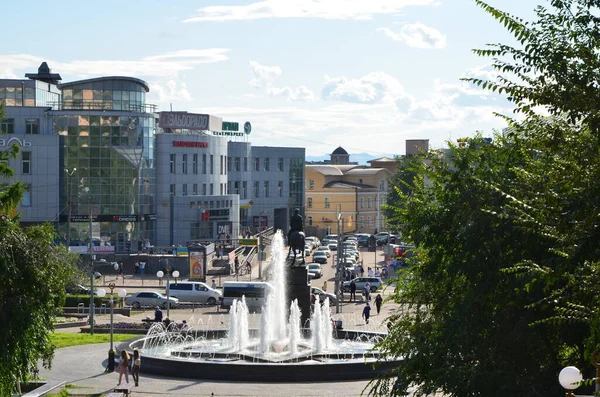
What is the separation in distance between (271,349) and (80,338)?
30.2ft

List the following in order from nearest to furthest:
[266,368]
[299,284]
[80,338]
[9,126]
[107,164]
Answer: [266,368]
[299,284]
[80,338]
[9,126]
[107,164]

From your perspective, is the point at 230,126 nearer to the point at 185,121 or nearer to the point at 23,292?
the point at 185,121

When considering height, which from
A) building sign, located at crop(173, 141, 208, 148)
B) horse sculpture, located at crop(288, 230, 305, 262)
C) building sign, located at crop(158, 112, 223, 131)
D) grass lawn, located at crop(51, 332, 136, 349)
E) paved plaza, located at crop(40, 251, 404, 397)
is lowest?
paved plaza, located at crop(40, 251, 404, 397)

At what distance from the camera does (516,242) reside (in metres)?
21.0

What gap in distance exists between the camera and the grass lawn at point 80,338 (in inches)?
1588

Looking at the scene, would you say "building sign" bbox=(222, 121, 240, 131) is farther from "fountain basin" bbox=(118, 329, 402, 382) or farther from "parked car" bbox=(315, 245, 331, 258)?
"fountain basin" bbox=(118, 329, 402, 382)

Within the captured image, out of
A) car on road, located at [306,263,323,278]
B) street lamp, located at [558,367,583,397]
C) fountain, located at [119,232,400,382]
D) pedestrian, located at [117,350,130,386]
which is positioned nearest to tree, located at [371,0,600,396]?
street lamp, located at [558,367,583,397]

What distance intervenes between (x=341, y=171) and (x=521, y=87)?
4998 inches

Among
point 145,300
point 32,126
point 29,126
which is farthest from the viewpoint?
point 32,126

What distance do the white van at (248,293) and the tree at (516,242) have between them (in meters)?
29.4

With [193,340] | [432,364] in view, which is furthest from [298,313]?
[432,364]

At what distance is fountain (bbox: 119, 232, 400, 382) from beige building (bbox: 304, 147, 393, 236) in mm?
85153

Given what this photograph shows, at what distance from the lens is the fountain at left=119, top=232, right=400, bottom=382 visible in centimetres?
3244

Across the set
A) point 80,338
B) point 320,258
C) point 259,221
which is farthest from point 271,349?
point 259,221
